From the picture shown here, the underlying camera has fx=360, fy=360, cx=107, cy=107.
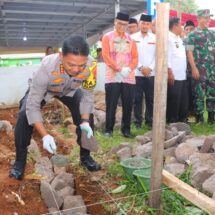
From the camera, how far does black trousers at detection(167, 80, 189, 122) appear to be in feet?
18.6

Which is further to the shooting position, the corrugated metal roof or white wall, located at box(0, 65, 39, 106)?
the corrugated metal roof

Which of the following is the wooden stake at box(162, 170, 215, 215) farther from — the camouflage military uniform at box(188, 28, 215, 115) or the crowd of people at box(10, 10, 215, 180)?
the camouflage military uniform at box(188, 28, 215, 115)

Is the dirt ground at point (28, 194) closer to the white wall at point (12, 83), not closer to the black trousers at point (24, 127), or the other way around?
the black trousers at point (24, 127)

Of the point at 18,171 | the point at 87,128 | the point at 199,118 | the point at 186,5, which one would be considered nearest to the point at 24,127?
the point at 18,171

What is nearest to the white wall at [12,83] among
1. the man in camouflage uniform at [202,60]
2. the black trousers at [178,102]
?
the black trousers at [178,102]

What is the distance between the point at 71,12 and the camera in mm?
9648

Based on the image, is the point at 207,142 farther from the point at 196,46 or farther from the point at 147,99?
the point at 196,46

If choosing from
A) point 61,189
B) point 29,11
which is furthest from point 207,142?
point 29,11

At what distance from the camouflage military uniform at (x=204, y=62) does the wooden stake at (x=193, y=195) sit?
336 cm

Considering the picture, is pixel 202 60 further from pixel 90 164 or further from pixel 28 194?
pixel 28 194

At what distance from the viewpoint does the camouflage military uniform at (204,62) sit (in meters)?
5.77

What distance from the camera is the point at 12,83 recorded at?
306 inches

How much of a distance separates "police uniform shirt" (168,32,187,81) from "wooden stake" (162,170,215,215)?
3083 millimetres

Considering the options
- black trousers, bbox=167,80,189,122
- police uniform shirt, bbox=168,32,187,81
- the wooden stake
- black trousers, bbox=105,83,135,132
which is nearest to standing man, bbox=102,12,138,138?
black trousers, bbox=105,83,135,132
